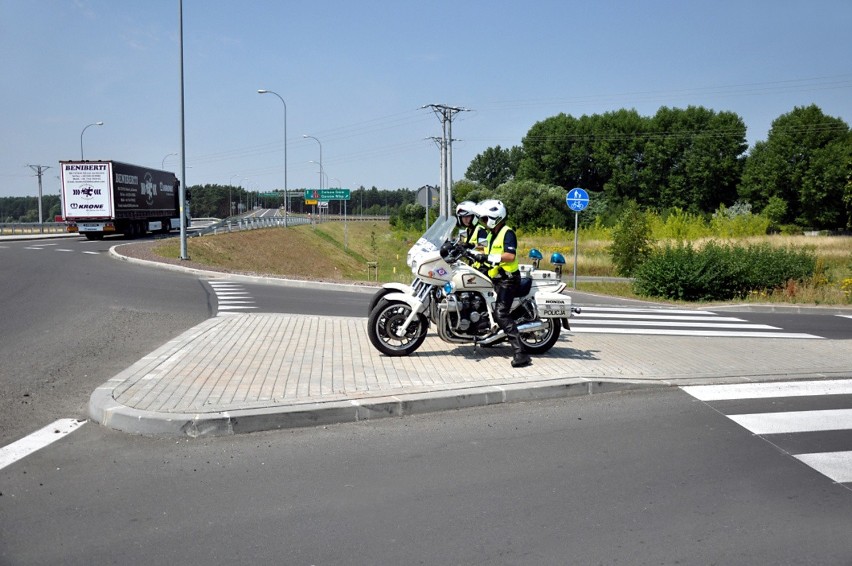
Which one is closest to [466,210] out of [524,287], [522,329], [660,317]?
[524,287]

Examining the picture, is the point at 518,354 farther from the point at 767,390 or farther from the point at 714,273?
the point at 714,273

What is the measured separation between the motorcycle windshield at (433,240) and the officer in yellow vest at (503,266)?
0.52m

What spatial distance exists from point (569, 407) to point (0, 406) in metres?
5.16

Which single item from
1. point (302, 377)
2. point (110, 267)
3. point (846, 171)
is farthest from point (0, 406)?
point (846, 171)

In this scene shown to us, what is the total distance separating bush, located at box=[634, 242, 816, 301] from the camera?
2039cm

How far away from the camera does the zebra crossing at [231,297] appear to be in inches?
552

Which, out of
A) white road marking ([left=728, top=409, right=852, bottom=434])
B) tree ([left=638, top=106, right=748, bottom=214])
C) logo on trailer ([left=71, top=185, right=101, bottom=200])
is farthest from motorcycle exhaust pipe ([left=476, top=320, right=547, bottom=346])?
tree ([left=638, top=106, right=748, bottom=214])

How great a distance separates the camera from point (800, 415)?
6785 millimetres

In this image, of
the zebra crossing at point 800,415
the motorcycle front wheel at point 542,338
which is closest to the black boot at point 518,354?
the motorcycle front wheel at point 542,338

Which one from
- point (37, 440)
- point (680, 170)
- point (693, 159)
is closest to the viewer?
point (37, 440)

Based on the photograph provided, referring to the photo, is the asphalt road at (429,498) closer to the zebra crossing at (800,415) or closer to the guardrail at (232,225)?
the zebra crossing at (800,415)

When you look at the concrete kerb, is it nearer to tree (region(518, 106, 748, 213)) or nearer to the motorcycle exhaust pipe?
the motorcycle exhaust pipe

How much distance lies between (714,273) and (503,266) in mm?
14063

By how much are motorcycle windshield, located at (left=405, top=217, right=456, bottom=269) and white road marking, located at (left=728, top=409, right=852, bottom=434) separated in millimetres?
3624
